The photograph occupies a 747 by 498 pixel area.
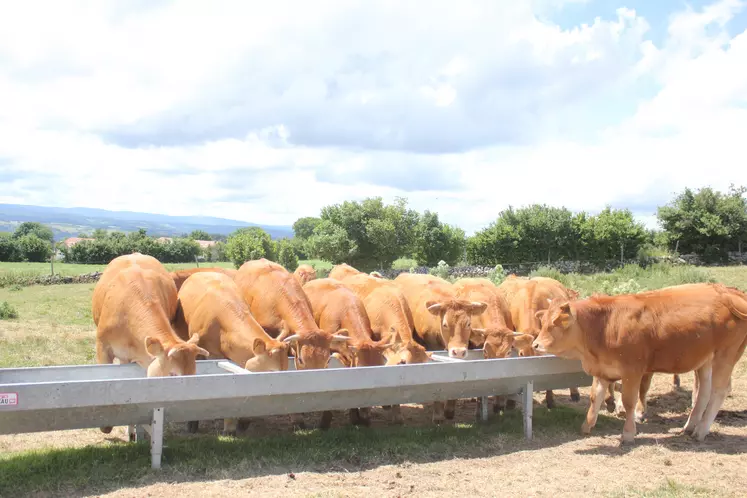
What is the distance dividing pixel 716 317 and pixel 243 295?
20.8ft

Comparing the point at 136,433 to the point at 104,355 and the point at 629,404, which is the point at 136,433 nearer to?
the point at 104,355

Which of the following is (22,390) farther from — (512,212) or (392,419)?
(512,212)

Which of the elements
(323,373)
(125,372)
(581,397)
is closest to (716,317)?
(581,397)

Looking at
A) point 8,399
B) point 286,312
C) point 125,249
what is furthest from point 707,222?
point 125,249

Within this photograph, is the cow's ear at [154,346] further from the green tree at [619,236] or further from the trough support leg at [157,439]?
the green tree at [619,236]

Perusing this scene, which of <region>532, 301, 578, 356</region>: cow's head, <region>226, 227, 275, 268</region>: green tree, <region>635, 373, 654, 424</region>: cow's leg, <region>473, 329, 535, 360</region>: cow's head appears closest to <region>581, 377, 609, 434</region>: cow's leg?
<region>532, 301, 578, 356</region>: cow's head

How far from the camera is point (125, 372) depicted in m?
7.57

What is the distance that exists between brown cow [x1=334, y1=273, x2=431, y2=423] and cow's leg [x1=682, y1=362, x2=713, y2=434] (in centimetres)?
352

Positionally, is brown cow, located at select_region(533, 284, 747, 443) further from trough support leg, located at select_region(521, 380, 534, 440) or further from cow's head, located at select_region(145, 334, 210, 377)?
cow's head, located at select_region(145, 334, 210, 377)

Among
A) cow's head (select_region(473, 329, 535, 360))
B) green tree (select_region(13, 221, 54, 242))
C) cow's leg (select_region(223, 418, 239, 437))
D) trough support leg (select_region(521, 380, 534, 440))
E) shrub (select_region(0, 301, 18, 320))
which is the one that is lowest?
shrub (select_region(0, 301, 18, 320))

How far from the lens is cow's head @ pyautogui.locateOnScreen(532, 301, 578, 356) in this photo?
312 inches

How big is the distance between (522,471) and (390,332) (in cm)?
272

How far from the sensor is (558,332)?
26.1ft

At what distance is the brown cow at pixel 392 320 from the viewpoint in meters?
8.23
